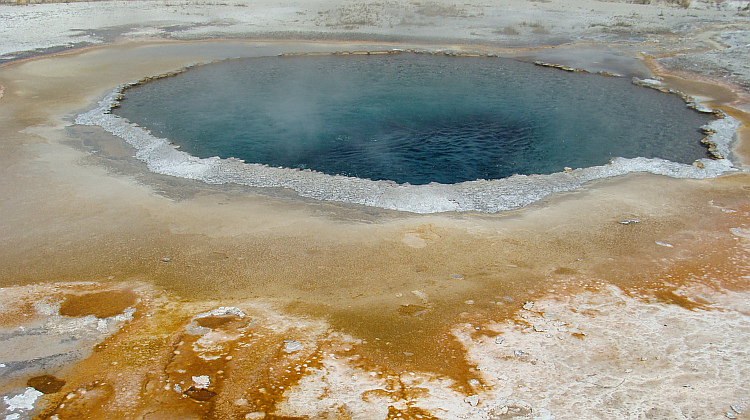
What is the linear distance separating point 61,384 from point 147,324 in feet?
3.28

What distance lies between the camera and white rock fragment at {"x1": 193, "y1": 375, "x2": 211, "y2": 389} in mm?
4434

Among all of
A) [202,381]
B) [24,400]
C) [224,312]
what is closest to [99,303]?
[224,312]

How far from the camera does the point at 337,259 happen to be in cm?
659

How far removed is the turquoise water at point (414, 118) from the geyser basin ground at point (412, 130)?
0.04 metres

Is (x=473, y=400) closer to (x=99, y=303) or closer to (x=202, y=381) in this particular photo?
(x=202, y=381)

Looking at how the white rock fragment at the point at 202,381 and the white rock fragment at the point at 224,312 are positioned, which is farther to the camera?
the white rock fragment at the point at 224,312

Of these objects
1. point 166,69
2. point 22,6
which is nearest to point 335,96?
point 166,69

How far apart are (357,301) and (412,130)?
255 inches

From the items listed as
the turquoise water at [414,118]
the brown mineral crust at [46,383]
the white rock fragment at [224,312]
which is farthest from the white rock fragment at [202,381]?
the turquoise water at [414,118]

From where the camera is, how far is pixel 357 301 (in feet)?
18.8

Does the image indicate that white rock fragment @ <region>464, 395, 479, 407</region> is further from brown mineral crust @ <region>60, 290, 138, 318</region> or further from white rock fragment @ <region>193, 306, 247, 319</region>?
brown mineral crust @ <region>60, 290, 138, 318</region>

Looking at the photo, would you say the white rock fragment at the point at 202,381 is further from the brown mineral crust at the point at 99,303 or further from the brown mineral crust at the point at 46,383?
the brown mineral crust at the point at 99,303

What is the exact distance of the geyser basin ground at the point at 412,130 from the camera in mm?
9000

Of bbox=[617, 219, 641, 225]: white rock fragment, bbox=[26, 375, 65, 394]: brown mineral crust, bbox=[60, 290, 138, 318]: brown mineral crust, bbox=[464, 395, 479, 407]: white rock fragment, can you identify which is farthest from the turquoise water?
bbox=[26, 375, 65, 394]: brown mineral crust
